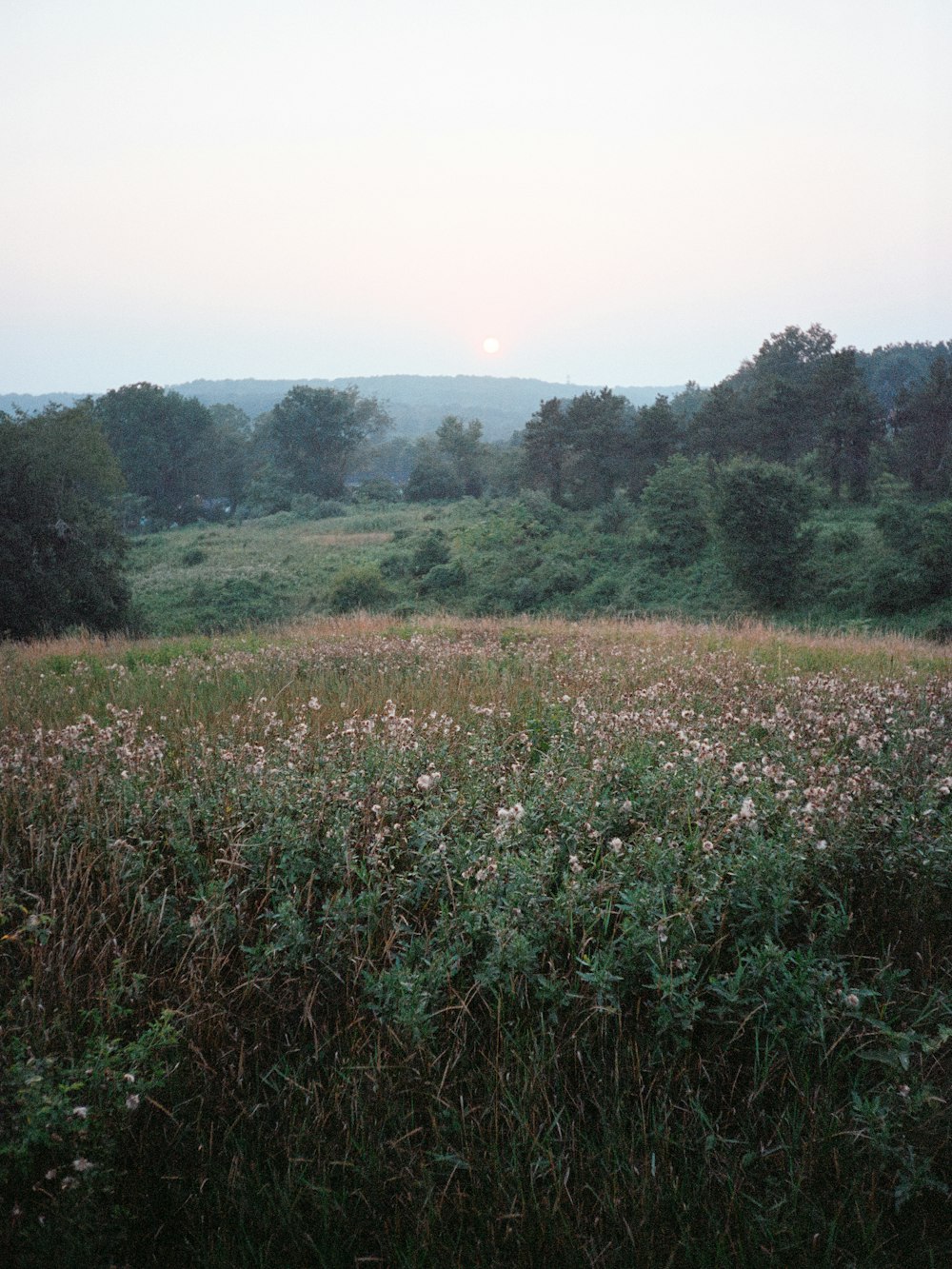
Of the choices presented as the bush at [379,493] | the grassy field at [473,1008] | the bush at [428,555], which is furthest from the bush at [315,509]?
the grassy field at [473,1008]

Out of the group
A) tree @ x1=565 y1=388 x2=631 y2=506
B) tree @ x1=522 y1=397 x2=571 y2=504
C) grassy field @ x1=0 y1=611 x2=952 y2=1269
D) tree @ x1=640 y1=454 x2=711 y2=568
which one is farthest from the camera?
tree @ x1=522 y1=397 x2=571 y2=504

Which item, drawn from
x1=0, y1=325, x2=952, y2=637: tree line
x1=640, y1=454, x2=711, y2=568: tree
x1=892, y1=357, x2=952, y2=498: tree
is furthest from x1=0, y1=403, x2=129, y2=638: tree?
x1=892, y1=357, x2=952, y2=498: tree

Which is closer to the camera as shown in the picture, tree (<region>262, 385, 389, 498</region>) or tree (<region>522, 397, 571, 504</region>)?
tree (<region>522, 397, 571, 504</region>)

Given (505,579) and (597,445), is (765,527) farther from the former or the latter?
(597,445)

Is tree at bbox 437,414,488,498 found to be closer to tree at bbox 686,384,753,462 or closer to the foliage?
the foliage

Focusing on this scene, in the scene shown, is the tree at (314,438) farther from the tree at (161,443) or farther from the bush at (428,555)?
the bush at (428,555)

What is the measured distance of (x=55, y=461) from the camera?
83.9ft

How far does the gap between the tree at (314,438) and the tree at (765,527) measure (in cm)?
5222

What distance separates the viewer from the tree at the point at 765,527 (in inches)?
1053

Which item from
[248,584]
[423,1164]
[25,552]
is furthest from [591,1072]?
[248,584]

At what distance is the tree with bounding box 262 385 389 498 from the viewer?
244 ft

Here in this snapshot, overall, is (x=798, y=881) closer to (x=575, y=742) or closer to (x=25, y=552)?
(x=575, y=742)

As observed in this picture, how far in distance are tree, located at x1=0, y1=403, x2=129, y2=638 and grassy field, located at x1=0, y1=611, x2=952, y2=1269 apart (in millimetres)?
18735

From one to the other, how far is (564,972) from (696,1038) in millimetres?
485
